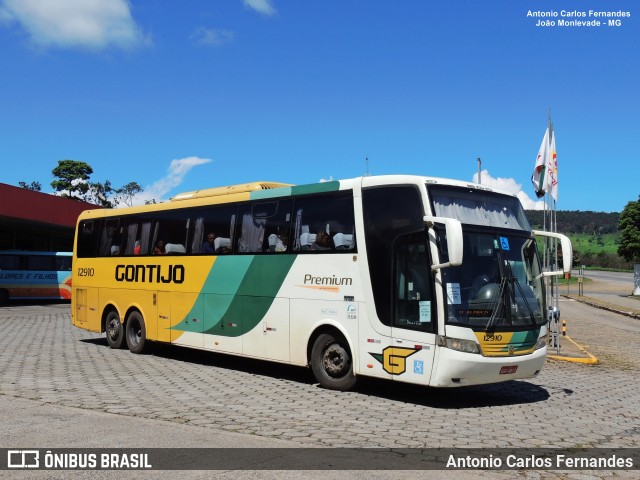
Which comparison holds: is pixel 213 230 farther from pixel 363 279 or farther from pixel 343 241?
pixel 363 279

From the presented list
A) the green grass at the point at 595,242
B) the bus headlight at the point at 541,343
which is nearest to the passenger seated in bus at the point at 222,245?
the bus headlight at the point at 541,343

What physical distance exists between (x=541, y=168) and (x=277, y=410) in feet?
39.3

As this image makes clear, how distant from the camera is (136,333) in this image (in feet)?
52.7

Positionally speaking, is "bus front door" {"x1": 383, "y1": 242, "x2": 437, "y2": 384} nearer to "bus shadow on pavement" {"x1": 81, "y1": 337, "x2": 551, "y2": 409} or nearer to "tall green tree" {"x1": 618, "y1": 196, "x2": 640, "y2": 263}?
"bus shadow on pavement" {"x1": 81, "y1": 337, "x2": 551, "y2": 409}

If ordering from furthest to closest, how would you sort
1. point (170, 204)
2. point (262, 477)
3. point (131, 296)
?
point (131, 296)
point (170, 204)
point (262, 477)

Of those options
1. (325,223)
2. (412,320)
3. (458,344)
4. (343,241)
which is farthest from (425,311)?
(325,223)

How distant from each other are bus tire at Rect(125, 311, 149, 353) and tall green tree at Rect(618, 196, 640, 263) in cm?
5209

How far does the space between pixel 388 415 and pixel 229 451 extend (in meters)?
2.89

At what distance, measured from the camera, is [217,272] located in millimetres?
13398

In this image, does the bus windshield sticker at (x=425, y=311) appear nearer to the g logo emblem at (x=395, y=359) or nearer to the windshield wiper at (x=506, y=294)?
the g logo emblem at (x=395, y=359)

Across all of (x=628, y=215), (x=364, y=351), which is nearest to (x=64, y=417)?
(x=364, y=351)

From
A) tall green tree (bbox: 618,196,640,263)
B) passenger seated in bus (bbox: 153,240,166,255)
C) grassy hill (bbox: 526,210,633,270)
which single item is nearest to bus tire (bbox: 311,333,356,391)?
passenger seated in bus (bbox: 153,240,166,255)

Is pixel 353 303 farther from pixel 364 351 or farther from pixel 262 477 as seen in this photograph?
pixel 262 477

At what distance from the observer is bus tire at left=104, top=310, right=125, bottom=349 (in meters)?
16.5
